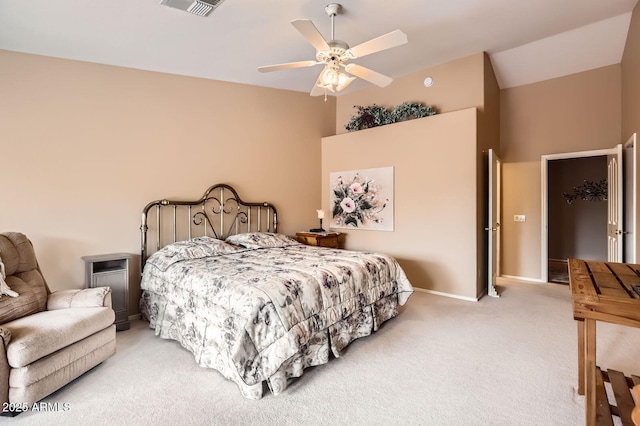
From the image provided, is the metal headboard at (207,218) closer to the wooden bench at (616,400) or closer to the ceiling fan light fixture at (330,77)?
the ceiling fan light fixture at (330,77)

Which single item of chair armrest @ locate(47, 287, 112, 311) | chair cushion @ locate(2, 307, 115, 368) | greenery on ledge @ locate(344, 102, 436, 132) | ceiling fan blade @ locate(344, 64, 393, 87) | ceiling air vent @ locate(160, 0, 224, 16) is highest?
ceiling air vent @ locate(160, 0, 224, 16)

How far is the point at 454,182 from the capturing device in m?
4.50

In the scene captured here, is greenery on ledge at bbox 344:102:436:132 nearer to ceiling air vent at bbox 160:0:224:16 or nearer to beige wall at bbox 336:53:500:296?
beige wall at bbox 336:53:500:296

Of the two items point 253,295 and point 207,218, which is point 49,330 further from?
point 207,218

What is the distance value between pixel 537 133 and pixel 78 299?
6.50 meters

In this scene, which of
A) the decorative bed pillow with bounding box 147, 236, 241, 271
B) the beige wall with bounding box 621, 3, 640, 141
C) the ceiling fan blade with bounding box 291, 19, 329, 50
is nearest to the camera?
the ceiling fan blade with bounding box 291, 19, 329, 50

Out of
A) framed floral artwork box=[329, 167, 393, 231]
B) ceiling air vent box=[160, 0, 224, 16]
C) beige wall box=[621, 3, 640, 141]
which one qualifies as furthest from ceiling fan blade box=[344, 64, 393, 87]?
beige wall box=[621, 3, 640, 141]

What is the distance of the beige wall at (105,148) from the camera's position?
3330 mm

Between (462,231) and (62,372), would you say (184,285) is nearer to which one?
(62,372)

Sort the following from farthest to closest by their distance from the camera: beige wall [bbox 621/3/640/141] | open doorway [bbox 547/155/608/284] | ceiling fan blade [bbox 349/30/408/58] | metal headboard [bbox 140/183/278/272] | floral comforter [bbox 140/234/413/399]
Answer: open doorway [bbox 547/155/608/284] → metal headboard [bbox 140/183/278/272] → beige wall [bbox 621/3/640/141] → ceiling fan blade [bbox 349/30/408/58] → floral comforter [bbox 140/234/413/399]

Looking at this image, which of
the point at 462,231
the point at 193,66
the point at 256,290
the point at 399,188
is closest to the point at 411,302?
the point at 462,231

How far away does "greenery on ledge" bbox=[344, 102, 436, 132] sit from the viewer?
4878mm

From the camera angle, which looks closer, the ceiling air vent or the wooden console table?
the wooden console table

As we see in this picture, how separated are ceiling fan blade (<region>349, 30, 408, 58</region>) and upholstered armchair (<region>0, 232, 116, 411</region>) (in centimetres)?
307
